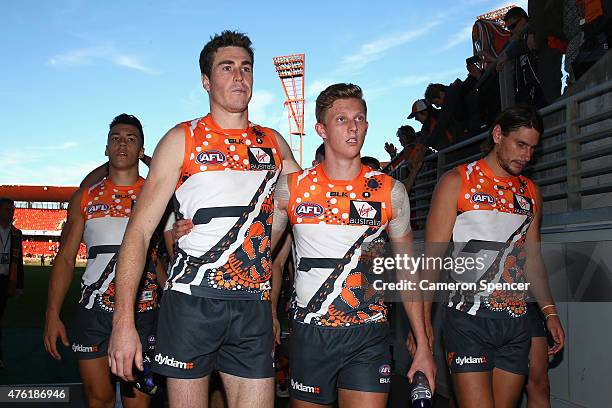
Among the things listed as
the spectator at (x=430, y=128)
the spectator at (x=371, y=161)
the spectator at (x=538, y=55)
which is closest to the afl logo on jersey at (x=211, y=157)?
the spectator at (x=371, y=161)

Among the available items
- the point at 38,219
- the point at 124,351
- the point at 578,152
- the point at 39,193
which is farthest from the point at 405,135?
the point at 39,193

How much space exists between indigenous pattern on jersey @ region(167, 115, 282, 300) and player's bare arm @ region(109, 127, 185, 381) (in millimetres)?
79

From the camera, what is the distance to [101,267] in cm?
512

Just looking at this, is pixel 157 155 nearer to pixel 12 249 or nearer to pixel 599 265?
pixel 599 265

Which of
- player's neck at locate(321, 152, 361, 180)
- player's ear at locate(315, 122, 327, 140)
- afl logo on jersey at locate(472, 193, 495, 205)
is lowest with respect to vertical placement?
afl logo on jersey at locate(472, 193, 495, 205)

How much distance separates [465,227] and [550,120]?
3036mm

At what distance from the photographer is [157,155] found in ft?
11.0

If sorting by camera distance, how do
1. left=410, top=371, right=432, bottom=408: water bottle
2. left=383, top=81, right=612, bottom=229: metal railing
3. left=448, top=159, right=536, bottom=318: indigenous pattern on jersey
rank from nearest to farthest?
left=410, top=371, right=432, bottom=408: water bottle, left=448, top=159, right=536, bottom=318: indigenous pattern on jersey, left=383, top=81, right=612, bottom=229: metal railing

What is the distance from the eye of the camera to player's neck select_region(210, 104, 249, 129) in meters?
3.60

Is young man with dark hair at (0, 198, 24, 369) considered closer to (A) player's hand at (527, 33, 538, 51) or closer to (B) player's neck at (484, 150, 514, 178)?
(A) player's hand at (527, 33, 538, 51)

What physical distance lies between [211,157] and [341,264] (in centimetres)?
105

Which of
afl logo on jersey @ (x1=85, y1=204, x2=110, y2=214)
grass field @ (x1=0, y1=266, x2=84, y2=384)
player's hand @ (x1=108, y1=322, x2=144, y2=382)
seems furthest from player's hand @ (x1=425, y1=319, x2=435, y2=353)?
grass field @ (x1=0, y1=266, x2=84, y2=384)

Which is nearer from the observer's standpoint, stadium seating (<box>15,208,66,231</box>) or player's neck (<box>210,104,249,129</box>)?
player's neck (<box>210,104,249,129</box>)

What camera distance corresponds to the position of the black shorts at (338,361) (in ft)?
12.3
